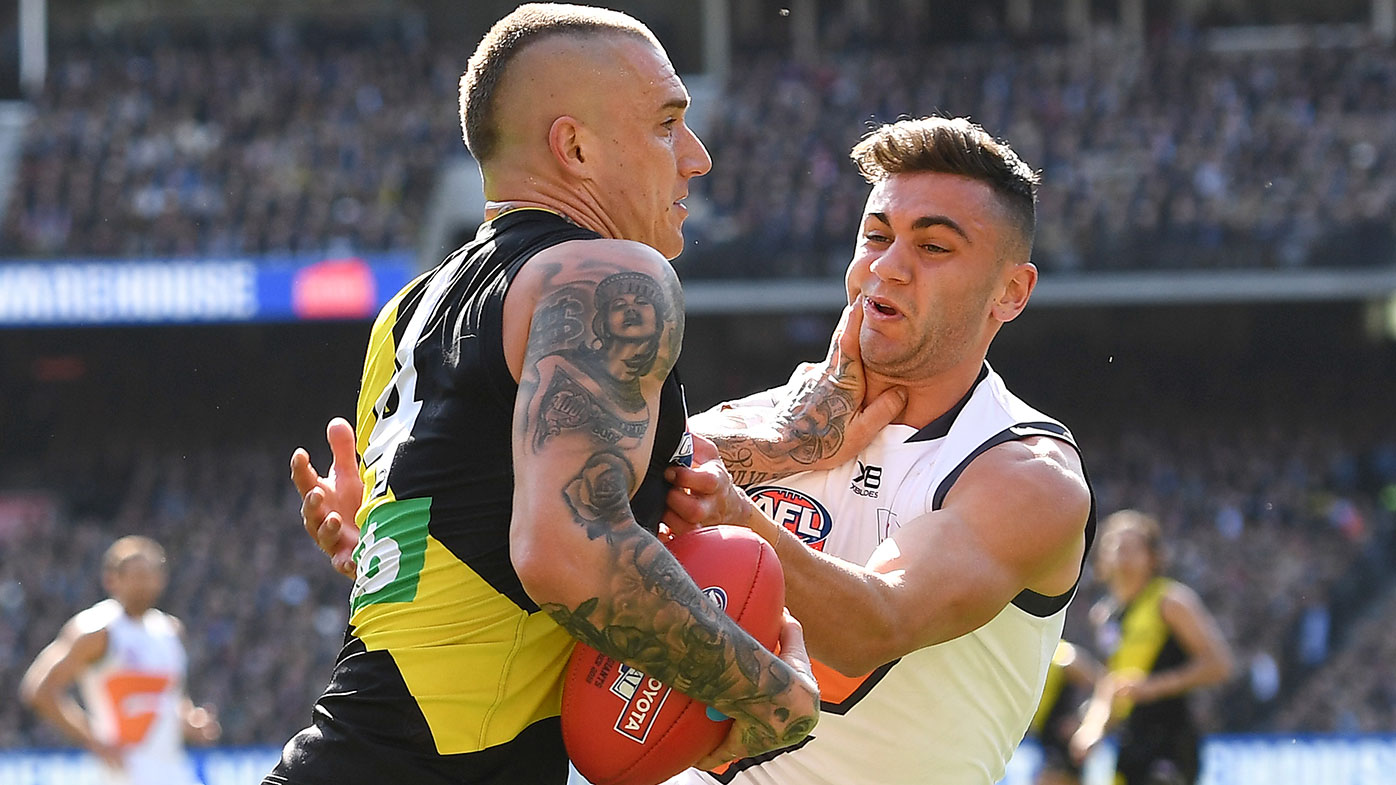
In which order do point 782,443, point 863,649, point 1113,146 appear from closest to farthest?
point 863,649
point 782,443
point 1113,146

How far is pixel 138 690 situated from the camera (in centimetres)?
931

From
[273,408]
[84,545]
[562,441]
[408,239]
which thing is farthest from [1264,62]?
[562,441]

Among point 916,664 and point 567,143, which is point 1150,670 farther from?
point 567,143

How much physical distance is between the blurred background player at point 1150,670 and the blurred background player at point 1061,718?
0.55 meters

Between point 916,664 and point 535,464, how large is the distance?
4.96 feet

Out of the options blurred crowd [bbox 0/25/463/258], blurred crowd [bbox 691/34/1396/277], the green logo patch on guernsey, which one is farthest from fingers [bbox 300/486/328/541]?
blurred crowd [bbox 0/25/463/258]

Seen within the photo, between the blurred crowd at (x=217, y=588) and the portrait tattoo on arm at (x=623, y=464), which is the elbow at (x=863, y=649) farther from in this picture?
the blurred crowd at (x=217, y=588)

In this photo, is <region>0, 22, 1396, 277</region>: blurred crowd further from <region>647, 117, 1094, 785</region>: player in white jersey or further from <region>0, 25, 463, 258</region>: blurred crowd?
<region>647, 117, 1094, 785</region>: player in white jersey

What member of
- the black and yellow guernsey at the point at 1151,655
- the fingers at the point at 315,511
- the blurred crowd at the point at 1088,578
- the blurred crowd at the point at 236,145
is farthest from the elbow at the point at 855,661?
the blurred crowd at the point at 236,145

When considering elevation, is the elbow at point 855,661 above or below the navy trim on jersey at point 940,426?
below

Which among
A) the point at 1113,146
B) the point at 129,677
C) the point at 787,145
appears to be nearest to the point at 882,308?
the point at 129,677

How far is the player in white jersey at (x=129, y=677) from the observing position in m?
9.10

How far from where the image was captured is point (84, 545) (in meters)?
20.0

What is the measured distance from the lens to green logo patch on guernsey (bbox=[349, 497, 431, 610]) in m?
2.70
